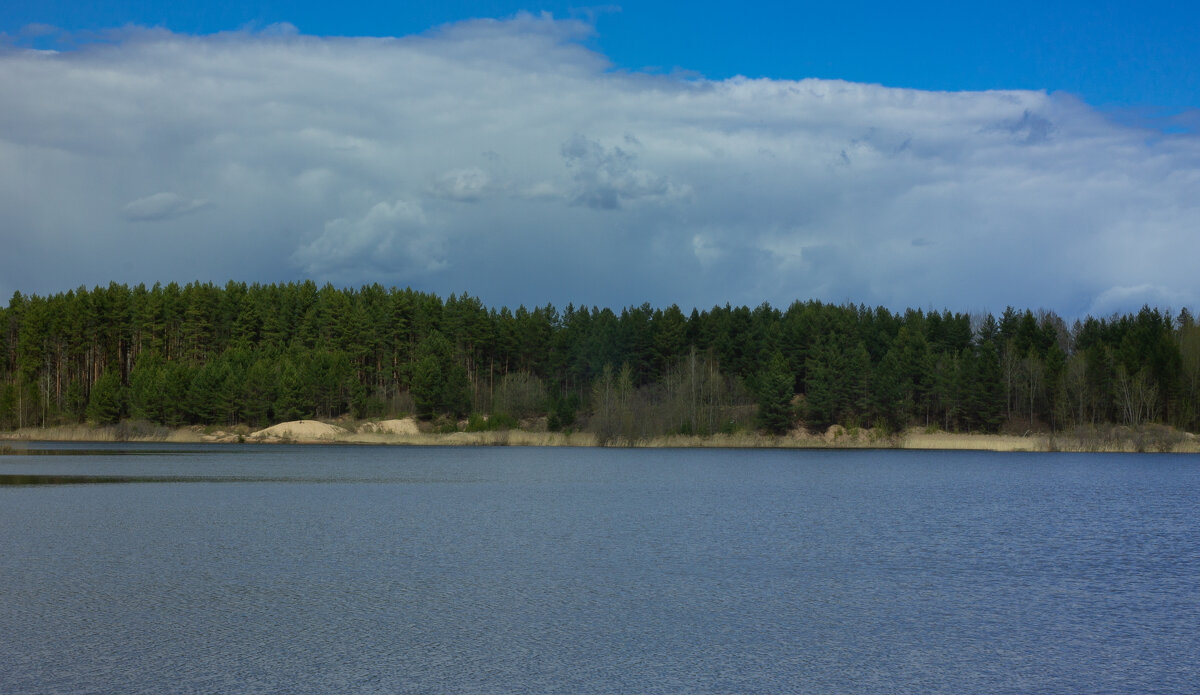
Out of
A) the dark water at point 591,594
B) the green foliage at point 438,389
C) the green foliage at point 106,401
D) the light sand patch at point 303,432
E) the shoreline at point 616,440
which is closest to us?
the dark water at point 591,594

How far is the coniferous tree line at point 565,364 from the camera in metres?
88.8

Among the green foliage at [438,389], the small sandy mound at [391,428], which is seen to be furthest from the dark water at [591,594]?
the green foliage at [438,389]

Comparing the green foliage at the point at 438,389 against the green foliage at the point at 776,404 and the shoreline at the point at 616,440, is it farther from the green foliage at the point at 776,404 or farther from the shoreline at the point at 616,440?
the green foliage at the point at 776,404

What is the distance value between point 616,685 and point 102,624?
6.78 m

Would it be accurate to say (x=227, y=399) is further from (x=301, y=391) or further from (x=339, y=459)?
(x=339, y=459)

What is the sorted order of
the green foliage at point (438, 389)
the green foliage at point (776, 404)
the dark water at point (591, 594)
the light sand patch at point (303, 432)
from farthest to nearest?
1. the green foliage at point (438, 389)
2. the light sand patch at point (303, 432)
3. the green foliage at point (776, 404)
4. the dark water at point (591, 594)

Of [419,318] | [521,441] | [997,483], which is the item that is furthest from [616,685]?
[419,318]

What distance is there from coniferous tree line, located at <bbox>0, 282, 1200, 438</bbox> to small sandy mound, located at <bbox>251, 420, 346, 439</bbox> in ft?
8.12

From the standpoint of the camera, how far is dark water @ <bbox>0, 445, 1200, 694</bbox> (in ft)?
32.5

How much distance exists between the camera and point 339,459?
5709 cm

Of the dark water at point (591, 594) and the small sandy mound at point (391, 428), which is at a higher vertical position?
the small sandy mound at point (391, 428)

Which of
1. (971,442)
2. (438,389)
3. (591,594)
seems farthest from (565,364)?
(591,594)

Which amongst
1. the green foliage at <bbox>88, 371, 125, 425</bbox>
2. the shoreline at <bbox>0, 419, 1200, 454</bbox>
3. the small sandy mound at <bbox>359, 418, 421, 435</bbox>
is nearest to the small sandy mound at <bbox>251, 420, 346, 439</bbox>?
the shoreline at <bbox>0, 419, 1200, 454</bbox>

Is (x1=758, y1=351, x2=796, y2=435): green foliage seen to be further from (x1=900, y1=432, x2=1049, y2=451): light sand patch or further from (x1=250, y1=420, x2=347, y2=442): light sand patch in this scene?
(x1=250, y1=420, x2=347, y2=442): light sand patch
